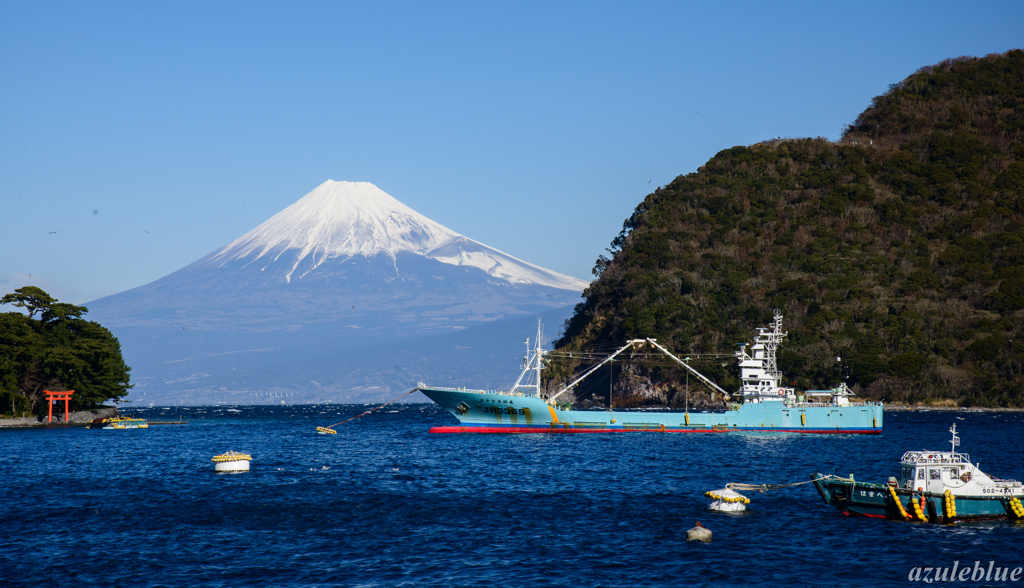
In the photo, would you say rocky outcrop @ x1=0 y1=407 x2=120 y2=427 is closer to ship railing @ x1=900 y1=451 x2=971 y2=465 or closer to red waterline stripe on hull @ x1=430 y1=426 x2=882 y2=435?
red waterline stripe on hull @ x1=430 y1=426 x2=882 y2=435

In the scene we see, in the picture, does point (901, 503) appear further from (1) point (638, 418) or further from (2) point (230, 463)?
(1) point (638, 418)

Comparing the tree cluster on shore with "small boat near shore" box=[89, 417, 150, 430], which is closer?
the tree cluster on shore

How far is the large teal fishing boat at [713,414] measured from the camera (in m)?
73.8

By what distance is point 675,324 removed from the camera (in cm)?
12269

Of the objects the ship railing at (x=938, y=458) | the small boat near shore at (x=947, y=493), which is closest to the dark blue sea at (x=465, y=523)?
the small boat near shore at (x=947, y=493)

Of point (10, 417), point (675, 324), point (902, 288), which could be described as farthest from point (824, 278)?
point (10, 417)

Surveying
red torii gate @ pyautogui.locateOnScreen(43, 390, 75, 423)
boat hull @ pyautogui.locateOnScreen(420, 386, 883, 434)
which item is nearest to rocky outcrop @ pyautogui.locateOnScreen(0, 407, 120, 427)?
red torii gate @ pyautogui.locateOnScreen(43, 390, 75, 423)

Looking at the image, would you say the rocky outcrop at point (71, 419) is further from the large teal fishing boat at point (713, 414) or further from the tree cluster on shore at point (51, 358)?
the large teal fishing boat at point (713, 414)

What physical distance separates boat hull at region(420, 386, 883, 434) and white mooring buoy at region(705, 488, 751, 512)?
4185cm

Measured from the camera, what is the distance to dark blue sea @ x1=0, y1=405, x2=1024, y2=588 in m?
24.8

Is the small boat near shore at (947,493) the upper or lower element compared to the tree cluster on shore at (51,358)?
lower

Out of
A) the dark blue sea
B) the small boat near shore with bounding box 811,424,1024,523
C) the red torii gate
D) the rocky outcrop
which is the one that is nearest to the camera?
the dark blue sea

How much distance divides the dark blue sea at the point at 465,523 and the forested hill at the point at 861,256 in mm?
52768

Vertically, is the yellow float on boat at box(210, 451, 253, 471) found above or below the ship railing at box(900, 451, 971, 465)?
below
